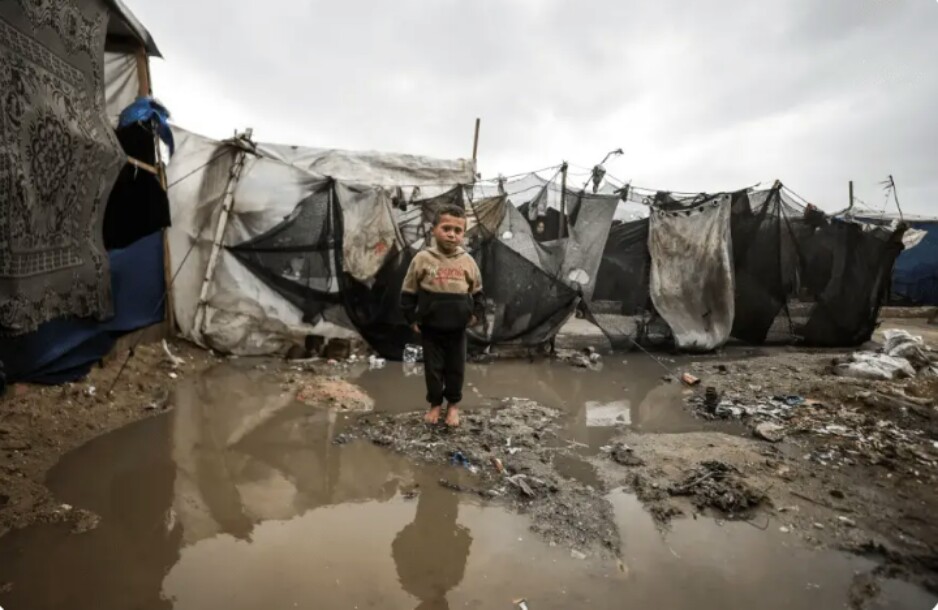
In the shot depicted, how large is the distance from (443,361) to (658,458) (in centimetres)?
160

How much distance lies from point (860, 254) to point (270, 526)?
28.4 ft

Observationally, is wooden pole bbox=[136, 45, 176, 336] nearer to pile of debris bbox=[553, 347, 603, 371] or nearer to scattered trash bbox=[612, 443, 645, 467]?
pile of debris bbox=[553, 347, 603, 371]

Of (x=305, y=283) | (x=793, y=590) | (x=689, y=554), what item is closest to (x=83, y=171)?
(x=305, y=283)

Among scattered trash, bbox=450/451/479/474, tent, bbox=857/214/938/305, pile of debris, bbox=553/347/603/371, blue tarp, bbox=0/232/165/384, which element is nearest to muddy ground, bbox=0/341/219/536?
blue tarp, bbox=0/232/165/384

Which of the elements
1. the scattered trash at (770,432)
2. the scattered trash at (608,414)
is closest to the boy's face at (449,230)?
the scattered trash at (608,414)

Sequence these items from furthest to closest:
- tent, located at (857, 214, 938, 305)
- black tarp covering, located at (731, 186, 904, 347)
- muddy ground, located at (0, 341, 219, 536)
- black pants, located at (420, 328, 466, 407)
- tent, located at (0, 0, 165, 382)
→ tent, located at (857, 214, 938, 305) → black tarp covering, located at (731, 186, 904, 347) → black pants, located at (420, 328, 466, 407) → tent, located at (0, 0, 165, 382) → muddy ground, located at (0, 341, 219, 536)

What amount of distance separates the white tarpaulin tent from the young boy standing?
2.46 metres

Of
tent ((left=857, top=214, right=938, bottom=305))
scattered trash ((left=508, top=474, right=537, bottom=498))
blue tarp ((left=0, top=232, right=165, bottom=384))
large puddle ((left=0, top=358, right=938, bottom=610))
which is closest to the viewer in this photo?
large puddle ((left=0, top=358, right=938, bottom=610))

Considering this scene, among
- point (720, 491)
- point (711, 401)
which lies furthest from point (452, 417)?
point (711, 401)

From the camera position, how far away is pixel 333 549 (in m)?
2.14

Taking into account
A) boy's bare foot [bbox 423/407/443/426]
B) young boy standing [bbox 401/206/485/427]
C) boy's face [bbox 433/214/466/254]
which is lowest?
boy's bare foot [bbox 423/407/443/426]

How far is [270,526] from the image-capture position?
7.54ft

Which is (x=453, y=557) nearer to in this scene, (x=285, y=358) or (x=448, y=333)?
(x=448, y=333)

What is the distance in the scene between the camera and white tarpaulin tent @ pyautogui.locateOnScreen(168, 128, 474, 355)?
535cm
